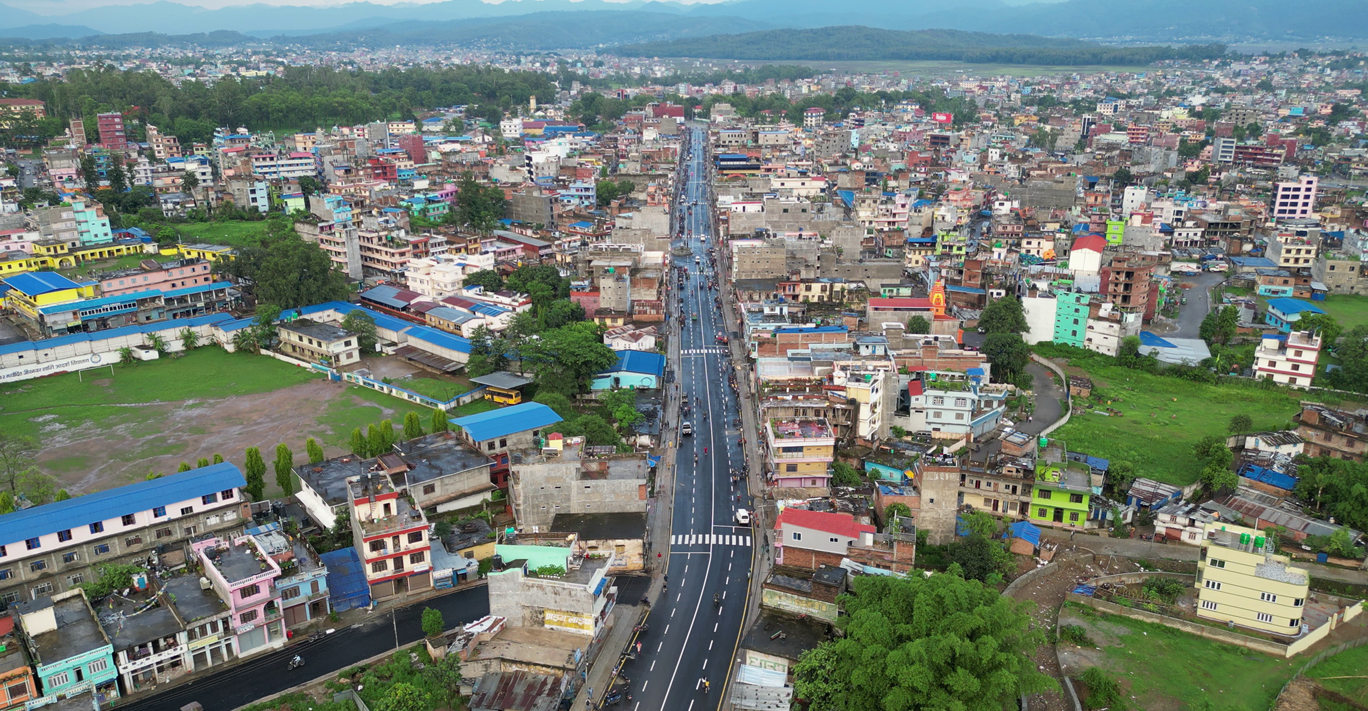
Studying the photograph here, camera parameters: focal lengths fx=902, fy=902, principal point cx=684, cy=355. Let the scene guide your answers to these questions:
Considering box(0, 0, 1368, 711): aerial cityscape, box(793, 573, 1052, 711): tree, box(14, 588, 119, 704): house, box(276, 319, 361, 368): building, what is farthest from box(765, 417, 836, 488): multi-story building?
box(276, 319, 361, 368): building

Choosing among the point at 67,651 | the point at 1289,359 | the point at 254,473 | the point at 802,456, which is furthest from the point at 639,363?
the point at 1289,359

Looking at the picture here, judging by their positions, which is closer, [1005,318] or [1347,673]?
[1347,673]

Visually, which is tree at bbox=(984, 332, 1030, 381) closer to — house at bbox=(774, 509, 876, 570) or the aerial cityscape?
the aerial cityscape

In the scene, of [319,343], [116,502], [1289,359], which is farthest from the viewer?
[319,343]

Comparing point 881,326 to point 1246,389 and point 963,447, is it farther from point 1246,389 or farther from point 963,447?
point 1246,389

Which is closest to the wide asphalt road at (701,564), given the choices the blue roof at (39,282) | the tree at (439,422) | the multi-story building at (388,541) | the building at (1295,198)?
the multi-story building at (388,541)

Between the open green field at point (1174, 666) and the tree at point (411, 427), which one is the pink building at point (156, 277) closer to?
the tree at point (411, 427)

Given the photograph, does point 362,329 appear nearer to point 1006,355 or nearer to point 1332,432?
point 1006,355
